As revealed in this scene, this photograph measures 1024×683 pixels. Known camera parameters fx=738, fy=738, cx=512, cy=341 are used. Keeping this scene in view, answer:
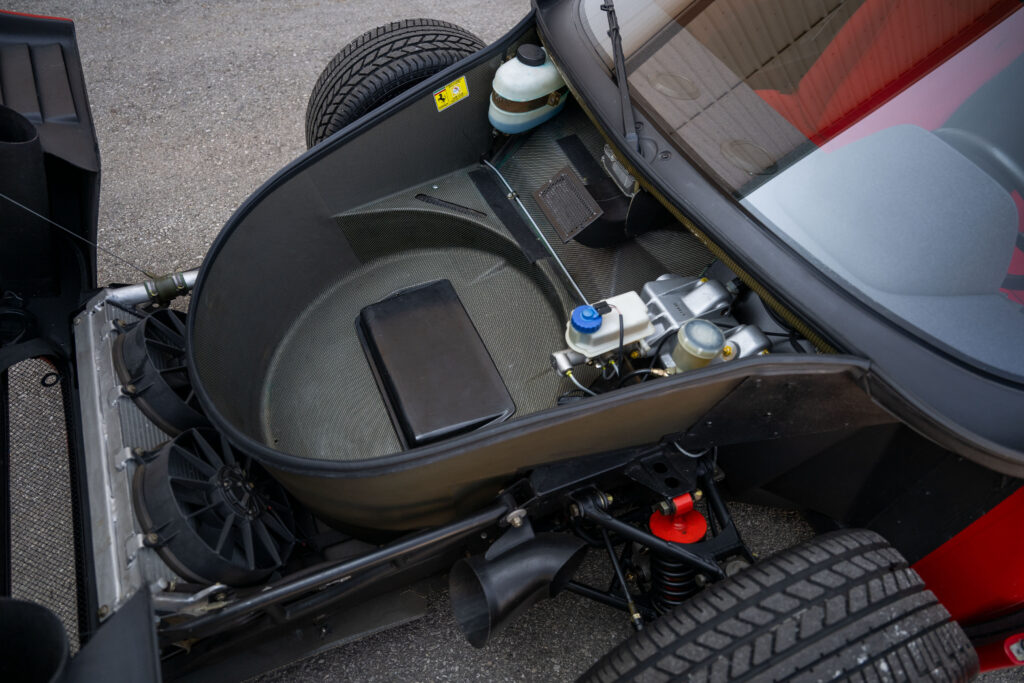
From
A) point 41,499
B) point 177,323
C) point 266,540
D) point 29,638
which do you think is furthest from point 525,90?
point 41,499

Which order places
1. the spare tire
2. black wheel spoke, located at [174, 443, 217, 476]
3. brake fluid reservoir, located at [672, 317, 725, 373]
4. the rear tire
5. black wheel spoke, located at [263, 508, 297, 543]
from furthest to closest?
the spare tire → black wheel spoke, located at [263, 508, 297, 543] → black wheel spoke, located at [174, 443, 217, 476] → brake fluid reservoir, located at [672, 317, 725, 373] → the rear tire

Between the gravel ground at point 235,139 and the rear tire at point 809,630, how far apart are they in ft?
2.21

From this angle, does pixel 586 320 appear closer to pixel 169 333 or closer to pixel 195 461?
pixel 195 461

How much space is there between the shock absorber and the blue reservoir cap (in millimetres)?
513

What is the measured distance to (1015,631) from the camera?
1.84m

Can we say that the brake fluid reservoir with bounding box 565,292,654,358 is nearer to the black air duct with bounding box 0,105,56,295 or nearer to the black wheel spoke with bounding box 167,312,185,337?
the black wheel spoke with bounding box 167,312,185,337

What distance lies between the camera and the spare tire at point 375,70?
2.62 meters

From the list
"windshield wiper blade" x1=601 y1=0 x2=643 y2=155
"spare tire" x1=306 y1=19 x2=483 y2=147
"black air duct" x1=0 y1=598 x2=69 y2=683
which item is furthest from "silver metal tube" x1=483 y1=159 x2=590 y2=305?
"black air duct" x1=0 y1=598 x2=69 y2=683

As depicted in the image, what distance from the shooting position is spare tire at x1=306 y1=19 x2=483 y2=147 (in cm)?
262

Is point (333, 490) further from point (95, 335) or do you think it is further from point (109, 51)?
point (109, 51)

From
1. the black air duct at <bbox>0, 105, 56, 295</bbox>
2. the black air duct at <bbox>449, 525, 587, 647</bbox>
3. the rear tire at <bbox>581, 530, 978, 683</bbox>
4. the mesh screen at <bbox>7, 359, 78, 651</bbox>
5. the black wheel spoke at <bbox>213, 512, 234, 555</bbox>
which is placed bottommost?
the rear tire at <bbox>581, 530, 978, 683</bbox>

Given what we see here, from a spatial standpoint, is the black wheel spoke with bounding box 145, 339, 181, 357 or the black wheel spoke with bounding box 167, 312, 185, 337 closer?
the black wheel spoke with bounding box 145, 339, 181, 357

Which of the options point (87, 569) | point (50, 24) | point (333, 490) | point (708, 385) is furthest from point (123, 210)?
point (708, 385)

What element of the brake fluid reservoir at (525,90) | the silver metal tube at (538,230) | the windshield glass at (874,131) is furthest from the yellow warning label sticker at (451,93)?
the windshield glass at (874,131)
